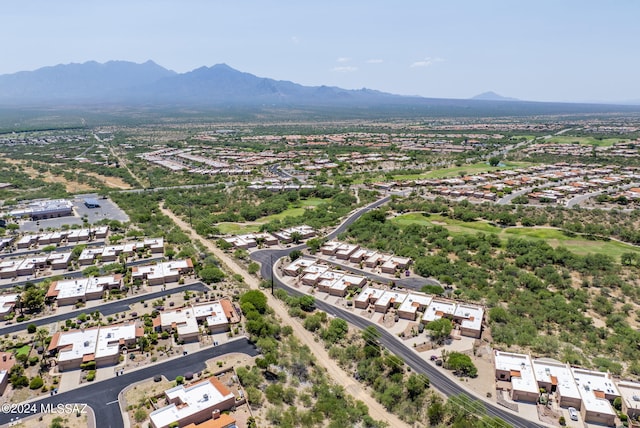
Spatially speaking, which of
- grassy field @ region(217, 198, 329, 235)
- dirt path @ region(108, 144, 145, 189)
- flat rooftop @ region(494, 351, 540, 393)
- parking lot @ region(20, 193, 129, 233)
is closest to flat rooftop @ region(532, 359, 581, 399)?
flat rooftop @ region(494, 351, 540, 393)

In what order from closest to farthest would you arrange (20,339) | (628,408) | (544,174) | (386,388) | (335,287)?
(628,408), (386,388), (20,339), (335,287), (544,174)

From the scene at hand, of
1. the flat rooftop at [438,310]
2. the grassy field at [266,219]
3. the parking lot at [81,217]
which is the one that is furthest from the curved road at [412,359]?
the parking lot at [81,217]

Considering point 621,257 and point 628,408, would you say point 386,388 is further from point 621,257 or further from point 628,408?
point 621,257

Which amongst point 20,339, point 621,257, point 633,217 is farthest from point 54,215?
point 633,217

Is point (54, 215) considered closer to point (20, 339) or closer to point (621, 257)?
point (20, 339)

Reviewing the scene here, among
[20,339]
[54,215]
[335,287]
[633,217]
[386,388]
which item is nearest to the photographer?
[386,388]

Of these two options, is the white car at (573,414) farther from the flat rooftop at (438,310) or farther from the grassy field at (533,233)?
the grassy field at (533,233)

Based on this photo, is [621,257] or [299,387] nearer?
[299,387]
